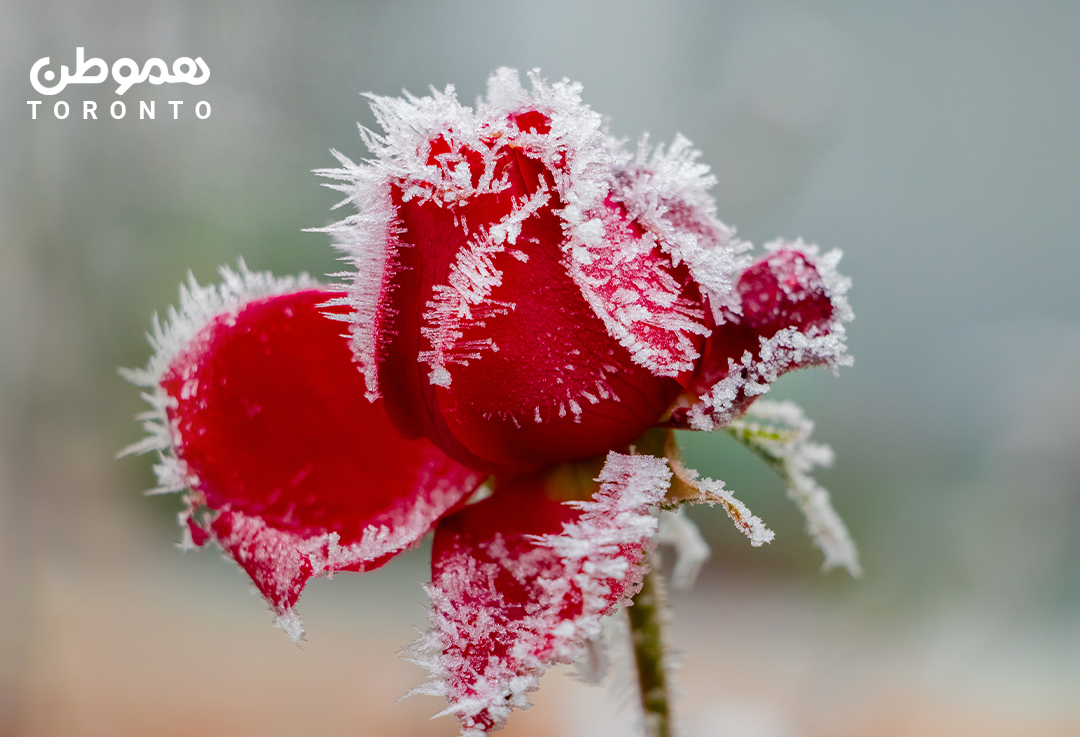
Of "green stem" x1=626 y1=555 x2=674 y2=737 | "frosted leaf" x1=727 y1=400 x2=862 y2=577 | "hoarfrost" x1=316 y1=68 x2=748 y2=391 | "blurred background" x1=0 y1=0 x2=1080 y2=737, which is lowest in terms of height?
"green stem" x1=626 y1=555 x2=674 y2=737

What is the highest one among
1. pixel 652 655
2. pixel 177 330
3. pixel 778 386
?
pixel 778 386

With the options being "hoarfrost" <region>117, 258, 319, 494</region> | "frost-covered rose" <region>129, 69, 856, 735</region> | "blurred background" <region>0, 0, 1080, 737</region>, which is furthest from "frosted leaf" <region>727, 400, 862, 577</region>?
"blurred background" <region>0, 0, 1080, 737</region>

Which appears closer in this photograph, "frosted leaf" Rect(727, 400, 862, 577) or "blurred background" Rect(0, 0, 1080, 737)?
"frosted leaf" Rect(727, 400, 862, 577)

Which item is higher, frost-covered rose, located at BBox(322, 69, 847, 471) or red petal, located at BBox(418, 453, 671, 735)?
frost-covered rose, located at BBox(322, 69, 847, 471)

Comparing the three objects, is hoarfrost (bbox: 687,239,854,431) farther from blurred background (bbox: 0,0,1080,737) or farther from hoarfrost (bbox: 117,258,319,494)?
blurred background (bbox: 0,0,1080,737)

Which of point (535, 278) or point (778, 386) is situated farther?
point (778, 386)

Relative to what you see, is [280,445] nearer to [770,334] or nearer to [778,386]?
[770,334]

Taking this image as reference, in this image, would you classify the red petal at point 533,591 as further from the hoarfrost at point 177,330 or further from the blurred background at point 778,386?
the blurred background at point 778,386

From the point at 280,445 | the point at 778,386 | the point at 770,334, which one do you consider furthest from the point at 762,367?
the point at 778,386
